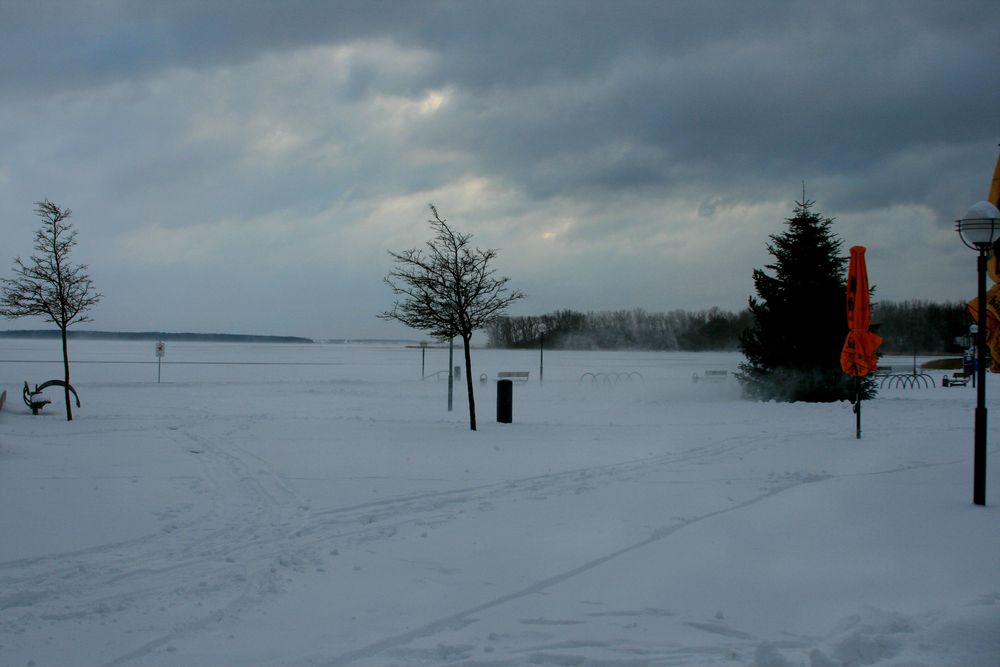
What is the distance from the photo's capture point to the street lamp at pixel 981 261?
7059 mm

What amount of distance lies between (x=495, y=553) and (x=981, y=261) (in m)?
5.69

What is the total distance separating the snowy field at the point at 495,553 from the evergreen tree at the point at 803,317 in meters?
10.9

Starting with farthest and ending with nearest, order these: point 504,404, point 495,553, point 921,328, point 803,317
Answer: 1. point 921,328
2. point 803,317
3. point 504,404
4. point 495,553

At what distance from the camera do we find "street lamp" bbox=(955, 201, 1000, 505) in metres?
7.06

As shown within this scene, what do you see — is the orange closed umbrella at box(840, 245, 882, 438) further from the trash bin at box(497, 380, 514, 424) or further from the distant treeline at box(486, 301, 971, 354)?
the distant treeline at box(486, 301, 971, 354)

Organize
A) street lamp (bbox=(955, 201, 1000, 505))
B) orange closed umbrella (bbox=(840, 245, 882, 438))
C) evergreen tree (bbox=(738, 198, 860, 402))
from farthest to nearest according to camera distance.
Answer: evergreen tree (bbox=(738, 198, 860, 402)) → orange closed umbrella (bbox=(840, 245, 882, 438)) → street lamp (bbox=(955, 201, 1000, 505))

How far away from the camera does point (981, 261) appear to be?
7.25 metres

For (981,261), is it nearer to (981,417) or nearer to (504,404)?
(981,417)

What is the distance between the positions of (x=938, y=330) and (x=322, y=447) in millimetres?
110378

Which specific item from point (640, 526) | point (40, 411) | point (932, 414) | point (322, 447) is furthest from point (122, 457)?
point (932, 414)

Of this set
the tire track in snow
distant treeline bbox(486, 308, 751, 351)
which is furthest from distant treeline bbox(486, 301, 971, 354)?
the tire track in snow

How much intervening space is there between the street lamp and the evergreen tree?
17501 mm

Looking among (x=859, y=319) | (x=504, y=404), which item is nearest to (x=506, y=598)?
(x=504, y=404)

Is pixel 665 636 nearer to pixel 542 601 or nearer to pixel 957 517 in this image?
pixel 542 601
